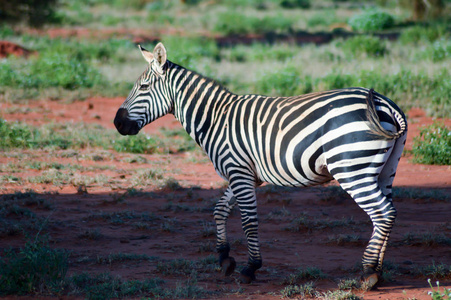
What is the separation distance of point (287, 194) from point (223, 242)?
10.1 feet

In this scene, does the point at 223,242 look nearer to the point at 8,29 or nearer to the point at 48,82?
the point at 48,82

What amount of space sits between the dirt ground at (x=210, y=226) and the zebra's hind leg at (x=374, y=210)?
12.1 inches

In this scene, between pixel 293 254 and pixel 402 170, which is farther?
pixel 402 170

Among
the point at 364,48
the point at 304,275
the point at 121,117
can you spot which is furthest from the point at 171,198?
the point at 364,48

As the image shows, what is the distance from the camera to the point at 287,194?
28.3 feet

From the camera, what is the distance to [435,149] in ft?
32.9

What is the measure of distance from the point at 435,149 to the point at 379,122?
5.92 metres

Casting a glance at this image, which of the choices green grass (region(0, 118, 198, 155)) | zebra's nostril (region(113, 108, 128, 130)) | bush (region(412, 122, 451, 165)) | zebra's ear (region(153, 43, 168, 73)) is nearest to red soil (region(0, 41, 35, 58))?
green grass (region(0, 118, 198, 155))

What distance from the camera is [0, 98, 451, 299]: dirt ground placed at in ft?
17.8

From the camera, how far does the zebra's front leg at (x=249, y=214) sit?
523cm

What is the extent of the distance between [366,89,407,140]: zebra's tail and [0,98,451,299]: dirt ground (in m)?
1.46

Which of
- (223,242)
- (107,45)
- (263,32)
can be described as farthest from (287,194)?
(263,32)

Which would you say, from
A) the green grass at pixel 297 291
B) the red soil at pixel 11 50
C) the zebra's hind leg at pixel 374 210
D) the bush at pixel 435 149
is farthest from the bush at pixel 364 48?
the green grass at pixel 297 291

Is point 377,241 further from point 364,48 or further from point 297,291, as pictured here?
point 364,48
